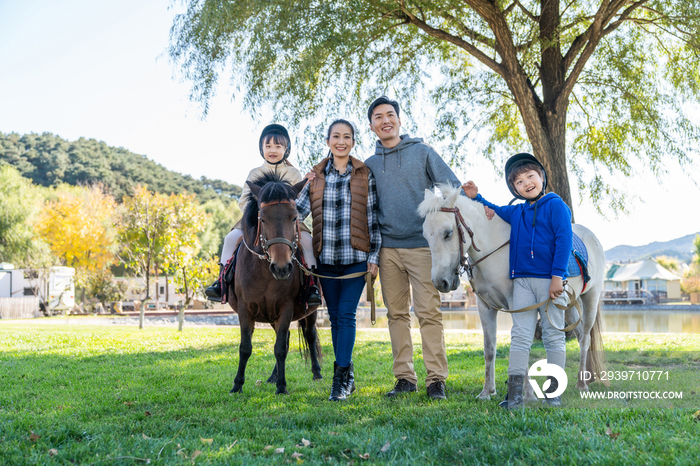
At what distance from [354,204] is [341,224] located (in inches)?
8.5

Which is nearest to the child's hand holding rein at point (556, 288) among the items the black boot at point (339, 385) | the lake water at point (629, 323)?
the black boot at point (339, 385)

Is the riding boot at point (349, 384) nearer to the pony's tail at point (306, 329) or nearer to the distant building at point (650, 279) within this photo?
the pony's tail at point (306, 329)

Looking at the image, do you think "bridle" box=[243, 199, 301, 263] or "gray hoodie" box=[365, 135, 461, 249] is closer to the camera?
"bridle" box=[243, 199, 301, 263]

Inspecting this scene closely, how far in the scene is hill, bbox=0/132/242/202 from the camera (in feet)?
171

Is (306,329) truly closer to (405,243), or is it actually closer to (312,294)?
(312,294)

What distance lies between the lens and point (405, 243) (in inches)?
164

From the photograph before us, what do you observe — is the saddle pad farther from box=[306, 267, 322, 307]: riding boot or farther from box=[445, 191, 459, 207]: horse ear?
box=[306, 267, 322, 307]: riding boot

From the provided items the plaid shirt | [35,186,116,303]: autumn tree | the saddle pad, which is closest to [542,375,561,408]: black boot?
the saddle pad

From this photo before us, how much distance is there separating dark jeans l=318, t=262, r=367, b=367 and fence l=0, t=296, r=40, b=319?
25735 mm

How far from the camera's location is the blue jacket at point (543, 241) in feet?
11.1

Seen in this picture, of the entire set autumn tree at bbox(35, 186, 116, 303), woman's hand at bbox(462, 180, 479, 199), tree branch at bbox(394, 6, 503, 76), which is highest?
tree branch at bbox(394, 6, 503, 76)

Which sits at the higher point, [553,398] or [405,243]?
[405,243]

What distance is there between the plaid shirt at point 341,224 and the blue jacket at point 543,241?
47.8 inches

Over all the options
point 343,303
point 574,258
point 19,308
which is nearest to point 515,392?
point 574,258
